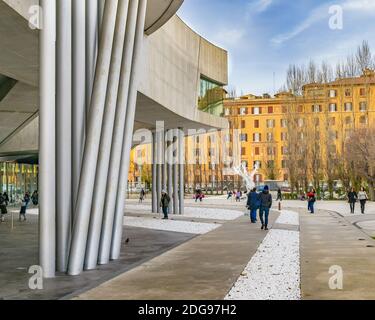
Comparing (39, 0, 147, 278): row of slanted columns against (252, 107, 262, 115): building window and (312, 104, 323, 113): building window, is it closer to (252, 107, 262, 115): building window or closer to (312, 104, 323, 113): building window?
(312, 104, 323, 113): building window

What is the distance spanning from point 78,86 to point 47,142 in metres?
1.74

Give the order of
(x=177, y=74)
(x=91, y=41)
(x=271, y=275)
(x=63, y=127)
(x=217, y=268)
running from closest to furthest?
(x=271, y=275) < (x=63, y=127) < (x=217, y=268) < (x=91, y=41) < (x=177, y=74)

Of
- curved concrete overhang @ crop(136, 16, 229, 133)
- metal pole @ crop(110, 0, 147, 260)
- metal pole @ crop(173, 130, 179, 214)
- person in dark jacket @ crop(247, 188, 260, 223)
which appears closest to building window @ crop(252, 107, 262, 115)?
curved concrete overhang @ crop(136, 16, 229, 133)

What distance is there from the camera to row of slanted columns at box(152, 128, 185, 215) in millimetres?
30359

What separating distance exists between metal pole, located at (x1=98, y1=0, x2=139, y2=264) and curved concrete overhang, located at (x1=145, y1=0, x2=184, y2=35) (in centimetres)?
260

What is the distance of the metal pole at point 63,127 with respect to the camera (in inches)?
389

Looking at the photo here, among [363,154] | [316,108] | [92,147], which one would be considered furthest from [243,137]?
[92,147]

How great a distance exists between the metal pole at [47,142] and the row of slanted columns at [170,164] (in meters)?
20.5

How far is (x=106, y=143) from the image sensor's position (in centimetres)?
1104

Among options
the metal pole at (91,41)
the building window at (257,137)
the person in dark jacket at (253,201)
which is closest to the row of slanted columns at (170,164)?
the person in dark jacket at (253,201)

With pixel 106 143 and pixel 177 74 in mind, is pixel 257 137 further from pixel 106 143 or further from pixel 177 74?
pixel 106 143

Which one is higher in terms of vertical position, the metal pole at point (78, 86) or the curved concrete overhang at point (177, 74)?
the curved concrete overhang at point (177, 74)

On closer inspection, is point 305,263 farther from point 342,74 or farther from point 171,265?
point 342,74

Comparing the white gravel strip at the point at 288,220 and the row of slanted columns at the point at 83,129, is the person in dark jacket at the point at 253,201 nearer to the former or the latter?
the white gravel strip at the point at 288,220
